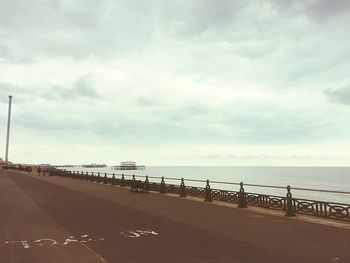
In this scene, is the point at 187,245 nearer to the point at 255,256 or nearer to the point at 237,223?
the point at 255,256

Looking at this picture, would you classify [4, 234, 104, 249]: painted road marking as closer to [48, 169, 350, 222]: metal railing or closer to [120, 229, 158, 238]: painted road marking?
[120, 229, 158, 238]: painted road marking

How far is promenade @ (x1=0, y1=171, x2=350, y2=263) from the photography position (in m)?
9.46

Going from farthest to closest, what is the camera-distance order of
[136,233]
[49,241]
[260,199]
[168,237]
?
[260,199], [136,233], [168,237], [49,241]

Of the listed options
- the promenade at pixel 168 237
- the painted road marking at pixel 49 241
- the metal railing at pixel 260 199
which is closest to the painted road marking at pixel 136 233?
the promenade at pixel 168 237

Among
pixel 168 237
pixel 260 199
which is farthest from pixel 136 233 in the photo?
pixel 260 199

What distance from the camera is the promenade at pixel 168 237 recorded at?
946 centimetres

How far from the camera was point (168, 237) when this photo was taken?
39.3 feet

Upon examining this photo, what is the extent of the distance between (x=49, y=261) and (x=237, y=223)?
761 cm

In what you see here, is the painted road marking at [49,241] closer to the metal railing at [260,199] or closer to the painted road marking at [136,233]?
the painted road marking at [136,233]

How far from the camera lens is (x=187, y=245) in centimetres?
1075

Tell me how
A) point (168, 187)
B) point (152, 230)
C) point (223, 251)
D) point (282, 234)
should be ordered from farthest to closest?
point (168, 187) < point (152, 230) < point (282, 234) < point (223, 251)

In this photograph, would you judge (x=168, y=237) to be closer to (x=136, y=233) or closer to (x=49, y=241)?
(x=136, y=233)

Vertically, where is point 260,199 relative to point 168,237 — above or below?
above

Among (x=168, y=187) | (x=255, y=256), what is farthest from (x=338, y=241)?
(x=168, y=187)
